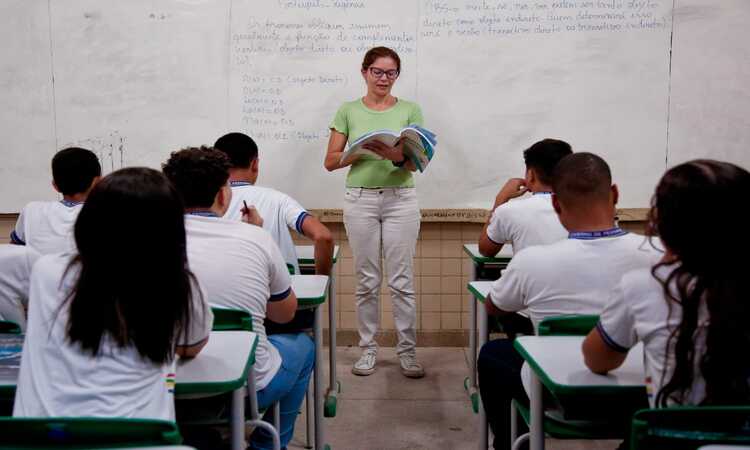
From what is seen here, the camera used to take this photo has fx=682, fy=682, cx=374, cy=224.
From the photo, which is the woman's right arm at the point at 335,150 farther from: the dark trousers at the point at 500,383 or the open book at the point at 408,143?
the dark trousers at the point at 500,383

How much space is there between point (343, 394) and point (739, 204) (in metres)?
2.54

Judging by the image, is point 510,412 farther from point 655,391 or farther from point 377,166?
point 377,166

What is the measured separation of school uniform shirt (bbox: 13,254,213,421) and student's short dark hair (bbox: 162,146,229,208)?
0.65 m

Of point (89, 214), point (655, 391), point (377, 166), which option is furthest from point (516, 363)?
point (377, 166)

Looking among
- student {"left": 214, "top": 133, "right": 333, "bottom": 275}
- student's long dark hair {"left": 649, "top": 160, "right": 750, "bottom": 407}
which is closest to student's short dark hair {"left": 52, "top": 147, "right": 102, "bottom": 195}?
student {"left": 214, "top": 133, "right": 333, "bottom": 275}

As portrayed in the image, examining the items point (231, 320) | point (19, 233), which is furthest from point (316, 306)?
point (19, 233)

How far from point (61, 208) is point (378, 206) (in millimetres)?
1602

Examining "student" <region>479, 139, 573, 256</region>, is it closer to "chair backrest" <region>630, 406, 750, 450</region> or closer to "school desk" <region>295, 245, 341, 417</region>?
"school desk" <region>295, 245, 341, 417</region>

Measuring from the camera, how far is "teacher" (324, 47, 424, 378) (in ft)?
12.1

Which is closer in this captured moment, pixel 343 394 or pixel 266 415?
pixel 266 415

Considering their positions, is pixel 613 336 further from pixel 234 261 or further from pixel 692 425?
pixel 234 261

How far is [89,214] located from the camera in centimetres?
136

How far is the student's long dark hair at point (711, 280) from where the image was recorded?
4.34 ft

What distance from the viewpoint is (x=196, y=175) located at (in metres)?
2.02
